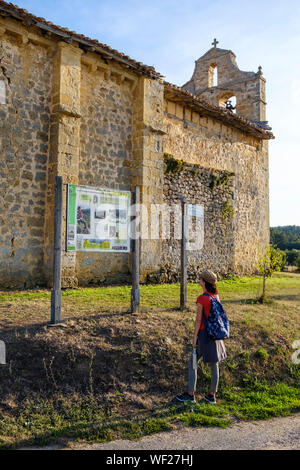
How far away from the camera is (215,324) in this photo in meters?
4.45

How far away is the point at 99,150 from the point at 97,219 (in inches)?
176

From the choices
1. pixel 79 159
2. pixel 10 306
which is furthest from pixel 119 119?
pixel 10 306

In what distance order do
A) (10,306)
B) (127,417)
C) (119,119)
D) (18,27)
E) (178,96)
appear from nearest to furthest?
(127,417) → (10,306) → (18,27) → (119,119) → (178,96)

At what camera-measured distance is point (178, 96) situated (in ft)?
41.3

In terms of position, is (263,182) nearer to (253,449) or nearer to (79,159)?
(79,159)

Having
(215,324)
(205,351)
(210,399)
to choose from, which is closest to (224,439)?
(210,399)

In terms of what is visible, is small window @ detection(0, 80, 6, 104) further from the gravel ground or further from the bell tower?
the bell tower

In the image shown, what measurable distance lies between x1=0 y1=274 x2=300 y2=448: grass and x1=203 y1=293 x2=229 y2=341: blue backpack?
824mm

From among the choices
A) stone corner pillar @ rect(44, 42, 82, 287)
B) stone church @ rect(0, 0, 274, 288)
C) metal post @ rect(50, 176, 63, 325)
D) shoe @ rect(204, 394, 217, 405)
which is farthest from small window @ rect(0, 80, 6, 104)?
→ shoe @ rect(204, 394, 217, 405)

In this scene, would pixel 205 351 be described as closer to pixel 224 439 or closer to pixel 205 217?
pixel 224 439

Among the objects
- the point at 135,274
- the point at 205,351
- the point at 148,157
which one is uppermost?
the point at 148,157

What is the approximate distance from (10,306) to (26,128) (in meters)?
4.39

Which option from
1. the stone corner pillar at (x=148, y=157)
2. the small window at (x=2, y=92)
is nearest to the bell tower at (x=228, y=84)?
the stone corner pillar at (x=148, y=157)

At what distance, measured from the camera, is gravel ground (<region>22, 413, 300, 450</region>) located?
11.5 ft
